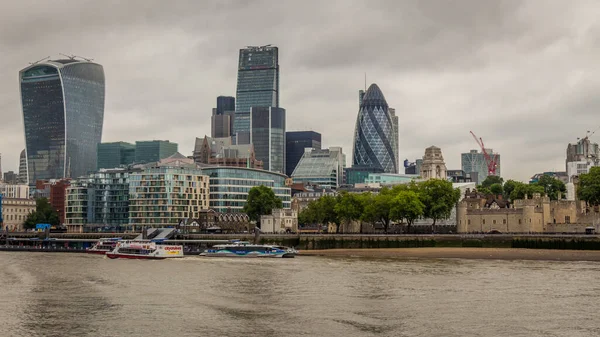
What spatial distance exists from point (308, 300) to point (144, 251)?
65.3 meters

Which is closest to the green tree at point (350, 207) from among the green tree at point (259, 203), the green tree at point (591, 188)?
the green tree at point (259, 203)

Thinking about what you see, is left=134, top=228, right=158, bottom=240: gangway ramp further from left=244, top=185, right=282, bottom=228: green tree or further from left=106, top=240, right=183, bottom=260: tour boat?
left=106, top=240, right=183, bottom=260: tour boat

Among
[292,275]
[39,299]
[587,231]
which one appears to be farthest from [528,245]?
[39,299]

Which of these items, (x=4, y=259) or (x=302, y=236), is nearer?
(x=4, y=259)

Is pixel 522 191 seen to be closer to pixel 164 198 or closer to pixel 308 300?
pixel 164 198

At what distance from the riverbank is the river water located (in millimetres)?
9473

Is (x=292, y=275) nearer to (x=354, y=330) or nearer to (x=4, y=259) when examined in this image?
(x=354, y=330)

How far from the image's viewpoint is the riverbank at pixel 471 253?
4319 inches

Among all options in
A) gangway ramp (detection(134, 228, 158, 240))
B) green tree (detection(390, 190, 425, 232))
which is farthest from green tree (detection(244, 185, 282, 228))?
green tree (detection(390, 190, 425, 232))

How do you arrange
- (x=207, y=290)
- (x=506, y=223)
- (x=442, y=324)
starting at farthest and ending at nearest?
(x=506, y=223) → (x=207, y=290) → (x=442, y=324)

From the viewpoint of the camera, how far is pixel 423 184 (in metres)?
163

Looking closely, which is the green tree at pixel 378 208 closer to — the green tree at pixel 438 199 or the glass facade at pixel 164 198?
the green tree at pixel 438 199

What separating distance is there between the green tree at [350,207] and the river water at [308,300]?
193 ft

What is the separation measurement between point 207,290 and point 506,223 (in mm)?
85319
